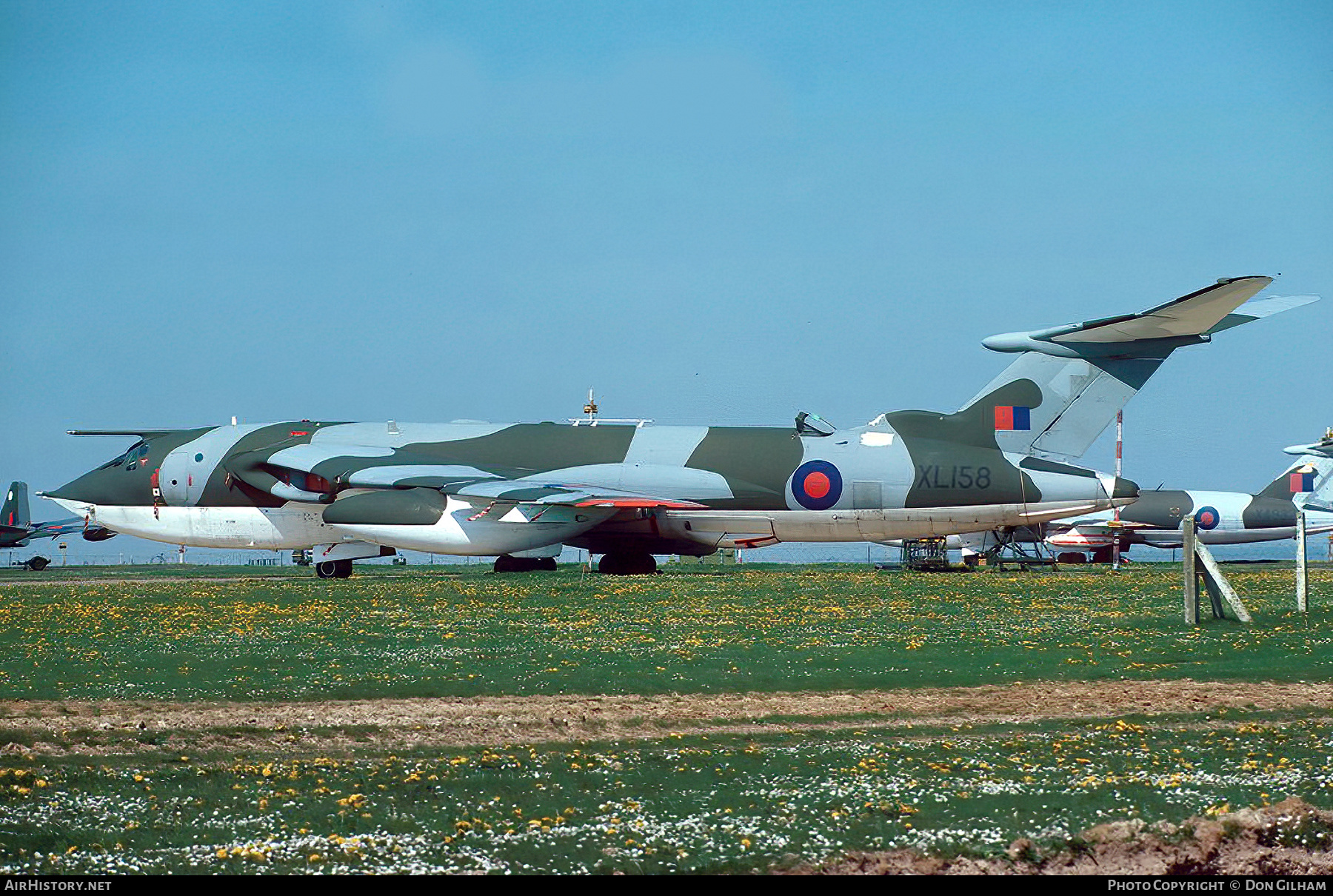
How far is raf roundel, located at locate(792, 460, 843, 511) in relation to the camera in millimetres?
37906

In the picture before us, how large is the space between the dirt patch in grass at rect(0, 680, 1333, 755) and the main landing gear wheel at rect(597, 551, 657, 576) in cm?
2475

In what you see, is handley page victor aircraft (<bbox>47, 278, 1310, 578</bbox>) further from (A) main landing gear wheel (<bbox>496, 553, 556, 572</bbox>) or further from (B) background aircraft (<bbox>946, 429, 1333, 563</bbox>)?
(B) background aircraft (<bbox>946, 429, 1333, 563</bbox>)

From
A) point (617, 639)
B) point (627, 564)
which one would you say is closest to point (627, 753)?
point (617, 639)

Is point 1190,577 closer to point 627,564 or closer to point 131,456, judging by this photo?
point 627,564

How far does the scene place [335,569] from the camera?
38.8 meters

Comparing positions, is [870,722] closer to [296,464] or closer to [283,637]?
Answer: [283,637]

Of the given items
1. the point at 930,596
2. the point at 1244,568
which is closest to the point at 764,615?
the point at 930,596

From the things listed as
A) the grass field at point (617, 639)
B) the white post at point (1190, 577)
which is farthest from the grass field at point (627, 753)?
the white post at point (1190, 577)

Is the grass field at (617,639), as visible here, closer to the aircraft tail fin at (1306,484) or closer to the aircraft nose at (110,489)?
the aircraft nose at (110,489)

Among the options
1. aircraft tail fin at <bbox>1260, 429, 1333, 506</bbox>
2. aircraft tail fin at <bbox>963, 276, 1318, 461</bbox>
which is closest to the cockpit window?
aircraft tail fin at <bbox>963, 276, 1318, 461</bbox>

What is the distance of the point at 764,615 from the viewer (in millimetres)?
24359

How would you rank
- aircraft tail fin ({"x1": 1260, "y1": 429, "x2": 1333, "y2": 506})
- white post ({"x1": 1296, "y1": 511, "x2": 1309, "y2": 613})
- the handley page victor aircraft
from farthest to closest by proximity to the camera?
aircraft tail fin ({"x1": 1260, "y1": 429, "x2": 1333, "y2": 506})
the handley page victor aircraft
white post ({"x1": 1296, "y1": 511, "x2": 1309, "y2": 613})

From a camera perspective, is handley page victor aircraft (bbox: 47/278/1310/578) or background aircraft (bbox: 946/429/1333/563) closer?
handley page victor aircraft (bbox: 47/278/1310/578)

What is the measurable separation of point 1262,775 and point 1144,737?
1.94 metres
